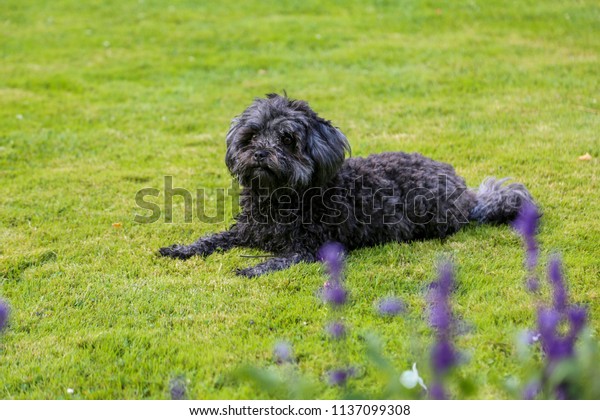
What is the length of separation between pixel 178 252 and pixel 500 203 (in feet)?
11.5

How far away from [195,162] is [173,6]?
37.7 ft

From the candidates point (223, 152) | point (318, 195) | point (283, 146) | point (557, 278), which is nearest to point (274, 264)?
point (318, 195)

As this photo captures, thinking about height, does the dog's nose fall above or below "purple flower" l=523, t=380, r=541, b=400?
above

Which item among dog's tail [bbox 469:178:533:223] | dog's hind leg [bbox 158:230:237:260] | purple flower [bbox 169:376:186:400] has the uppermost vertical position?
dog's tail [bbox 469:178:533:223]

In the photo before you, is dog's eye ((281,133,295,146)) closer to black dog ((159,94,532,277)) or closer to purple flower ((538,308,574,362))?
black dog ((159,94,532,277))

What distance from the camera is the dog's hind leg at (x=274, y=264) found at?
625 centimetres

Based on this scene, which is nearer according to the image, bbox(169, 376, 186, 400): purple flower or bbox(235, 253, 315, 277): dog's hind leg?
bbox(169, 376, 186, 400): purple flower

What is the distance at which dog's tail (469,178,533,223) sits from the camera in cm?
731

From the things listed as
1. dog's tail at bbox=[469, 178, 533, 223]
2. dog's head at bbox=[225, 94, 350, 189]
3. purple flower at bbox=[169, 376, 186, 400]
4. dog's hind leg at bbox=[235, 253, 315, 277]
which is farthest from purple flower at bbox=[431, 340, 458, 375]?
dog's tail at bbox=[469, 178, 533, 223]

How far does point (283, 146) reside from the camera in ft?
21.3

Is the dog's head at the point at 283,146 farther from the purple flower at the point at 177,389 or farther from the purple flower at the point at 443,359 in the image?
the purple flower at the point at 443,359

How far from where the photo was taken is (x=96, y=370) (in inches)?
183
